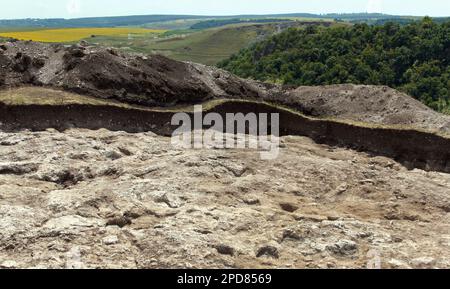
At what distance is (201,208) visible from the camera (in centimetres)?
1429

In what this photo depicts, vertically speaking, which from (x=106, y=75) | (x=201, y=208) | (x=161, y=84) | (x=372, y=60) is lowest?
(x=201, y=208)

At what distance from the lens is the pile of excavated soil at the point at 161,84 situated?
79.8 feet

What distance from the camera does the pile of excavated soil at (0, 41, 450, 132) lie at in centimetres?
2431

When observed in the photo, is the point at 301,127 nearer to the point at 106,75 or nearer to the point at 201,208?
the point at 106,75

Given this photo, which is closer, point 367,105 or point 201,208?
point 201,208

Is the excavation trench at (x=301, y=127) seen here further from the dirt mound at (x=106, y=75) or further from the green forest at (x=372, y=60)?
the green forest at (x=372, y=60)

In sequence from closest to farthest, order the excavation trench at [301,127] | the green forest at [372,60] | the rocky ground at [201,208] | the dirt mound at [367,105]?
the rocky ground at [201,208] → the excavation trench at [301,127] → the dirt mound at [367,105] → the green forest at [372,60]

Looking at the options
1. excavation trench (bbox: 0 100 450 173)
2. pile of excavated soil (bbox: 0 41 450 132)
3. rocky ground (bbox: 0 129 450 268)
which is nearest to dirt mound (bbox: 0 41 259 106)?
pile of excavated soil (bbox: 0 41 450 132)

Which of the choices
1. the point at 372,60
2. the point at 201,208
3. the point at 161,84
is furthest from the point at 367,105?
the point at 372,60

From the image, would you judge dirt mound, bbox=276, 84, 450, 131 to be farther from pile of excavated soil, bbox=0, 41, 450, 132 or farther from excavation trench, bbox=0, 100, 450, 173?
excavation trench, bbox=0, 100, 450, 173

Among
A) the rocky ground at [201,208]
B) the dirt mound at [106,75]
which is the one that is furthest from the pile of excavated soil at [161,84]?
the rocky ground at [201,208]

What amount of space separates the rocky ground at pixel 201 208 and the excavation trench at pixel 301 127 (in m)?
1.31

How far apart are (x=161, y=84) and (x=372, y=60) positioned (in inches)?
2164

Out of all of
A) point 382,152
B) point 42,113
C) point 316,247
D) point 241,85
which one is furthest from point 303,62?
point 316,247
